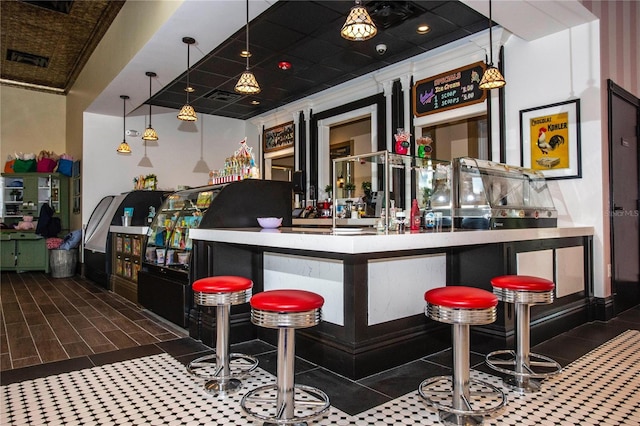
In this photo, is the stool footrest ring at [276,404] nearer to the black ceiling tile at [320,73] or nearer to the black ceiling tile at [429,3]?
the black ceiling tile at [429,3]

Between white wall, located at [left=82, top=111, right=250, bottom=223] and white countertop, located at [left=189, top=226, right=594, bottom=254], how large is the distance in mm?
5772

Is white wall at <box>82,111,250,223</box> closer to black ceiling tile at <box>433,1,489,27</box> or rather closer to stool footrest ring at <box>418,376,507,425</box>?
black ceiling tile at <box>433,1,489,27</box>

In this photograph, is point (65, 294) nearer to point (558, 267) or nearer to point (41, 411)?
point (41, 411)

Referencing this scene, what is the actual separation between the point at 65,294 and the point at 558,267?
669 cm

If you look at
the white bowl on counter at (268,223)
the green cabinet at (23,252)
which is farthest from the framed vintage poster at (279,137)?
the green cabinet at (23,252)

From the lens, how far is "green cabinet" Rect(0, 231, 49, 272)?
8375 millimetres

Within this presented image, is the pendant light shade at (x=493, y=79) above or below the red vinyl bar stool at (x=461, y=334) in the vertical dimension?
above

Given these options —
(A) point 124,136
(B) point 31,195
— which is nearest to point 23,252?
(B) point 31,195

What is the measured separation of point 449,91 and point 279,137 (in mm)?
4310

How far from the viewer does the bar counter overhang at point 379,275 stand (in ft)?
9.14

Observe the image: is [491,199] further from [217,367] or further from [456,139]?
[456,139]

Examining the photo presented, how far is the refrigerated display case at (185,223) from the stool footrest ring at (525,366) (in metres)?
2.39

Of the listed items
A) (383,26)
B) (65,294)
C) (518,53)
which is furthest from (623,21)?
(65,294)

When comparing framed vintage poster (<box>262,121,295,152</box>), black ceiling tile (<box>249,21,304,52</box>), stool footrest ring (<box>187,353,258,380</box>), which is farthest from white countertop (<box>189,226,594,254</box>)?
framed vintage poster (<box>262,121,295,152</box>)
